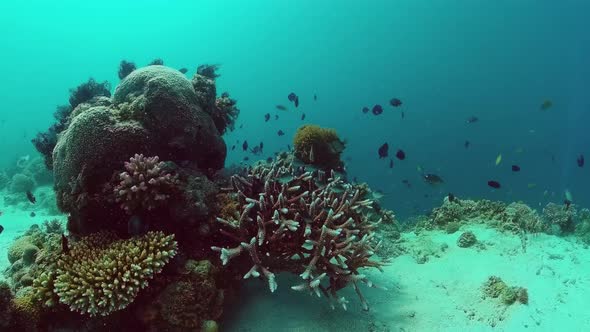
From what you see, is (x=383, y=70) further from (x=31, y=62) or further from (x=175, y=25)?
(x=31, y=62)

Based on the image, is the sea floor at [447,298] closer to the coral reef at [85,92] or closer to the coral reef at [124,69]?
the coral reef at [85,92]

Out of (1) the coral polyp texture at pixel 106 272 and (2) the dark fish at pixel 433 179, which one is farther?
(2) the dark fish at pixel 433 179

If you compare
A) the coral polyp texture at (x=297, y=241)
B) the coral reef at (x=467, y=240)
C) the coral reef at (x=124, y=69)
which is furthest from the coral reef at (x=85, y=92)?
the coral reef at (x=467, y=240)

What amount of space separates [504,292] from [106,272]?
5655 mm

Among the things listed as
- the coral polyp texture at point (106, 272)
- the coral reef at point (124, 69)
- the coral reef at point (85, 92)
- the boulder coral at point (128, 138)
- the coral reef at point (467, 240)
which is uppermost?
the coral reef at point (124, 69)

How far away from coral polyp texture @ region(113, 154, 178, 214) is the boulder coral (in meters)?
0.52

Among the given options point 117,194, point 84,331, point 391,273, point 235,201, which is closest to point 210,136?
point 235,201

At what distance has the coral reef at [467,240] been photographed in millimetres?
7980

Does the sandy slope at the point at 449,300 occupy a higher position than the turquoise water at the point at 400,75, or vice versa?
the turquoise water at the point at 400,75

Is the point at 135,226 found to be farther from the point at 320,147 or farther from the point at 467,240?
the point at 467,240

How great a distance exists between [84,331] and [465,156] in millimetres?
81992

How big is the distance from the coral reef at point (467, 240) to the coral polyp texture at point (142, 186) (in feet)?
20.3

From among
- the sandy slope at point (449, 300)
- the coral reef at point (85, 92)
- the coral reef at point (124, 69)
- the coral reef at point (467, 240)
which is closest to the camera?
the sandy slope at point (449, 300)

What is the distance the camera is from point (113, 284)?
13.5 feet
